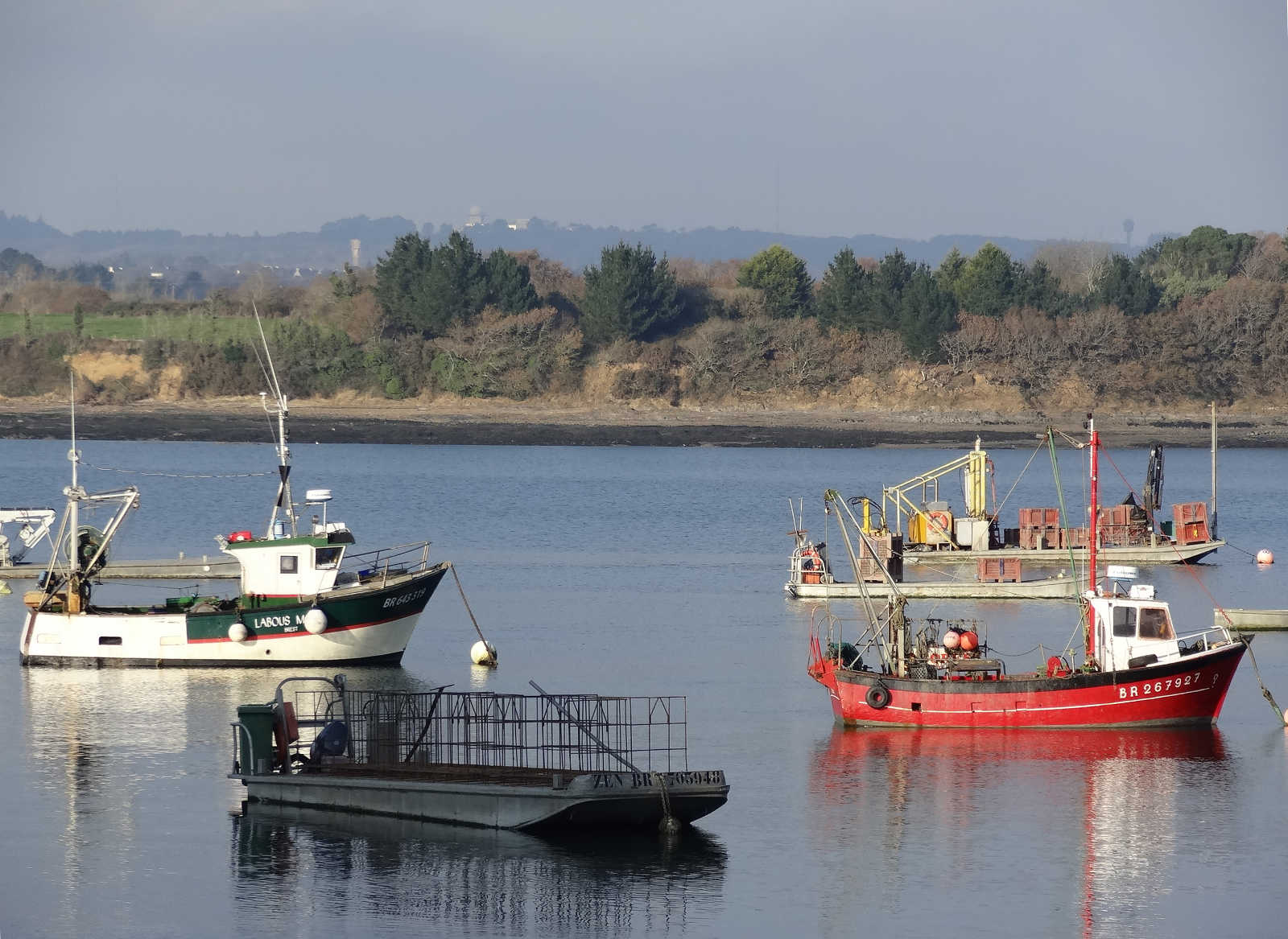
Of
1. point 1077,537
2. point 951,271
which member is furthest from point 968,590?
point 951,271

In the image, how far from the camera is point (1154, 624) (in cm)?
3291

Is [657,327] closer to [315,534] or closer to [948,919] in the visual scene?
[315,534]

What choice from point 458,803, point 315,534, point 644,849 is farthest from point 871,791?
point 315,534

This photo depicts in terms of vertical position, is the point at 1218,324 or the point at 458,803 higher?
the point at 1218,324

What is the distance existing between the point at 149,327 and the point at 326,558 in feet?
357

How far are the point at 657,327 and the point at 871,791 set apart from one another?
354ft

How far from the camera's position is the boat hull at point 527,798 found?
2612 cm

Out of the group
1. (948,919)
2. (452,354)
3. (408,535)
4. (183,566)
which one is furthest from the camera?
(452,354)

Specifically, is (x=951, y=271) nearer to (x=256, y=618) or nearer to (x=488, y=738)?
(x=256, y=618)

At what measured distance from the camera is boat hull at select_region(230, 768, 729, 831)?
85.7 ft

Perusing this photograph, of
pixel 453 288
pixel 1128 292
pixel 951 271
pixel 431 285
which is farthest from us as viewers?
pixel 951 271

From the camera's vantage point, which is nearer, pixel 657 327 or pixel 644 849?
pixel 644 849

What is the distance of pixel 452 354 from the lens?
132 meters

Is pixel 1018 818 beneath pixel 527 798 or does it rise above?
beneath
